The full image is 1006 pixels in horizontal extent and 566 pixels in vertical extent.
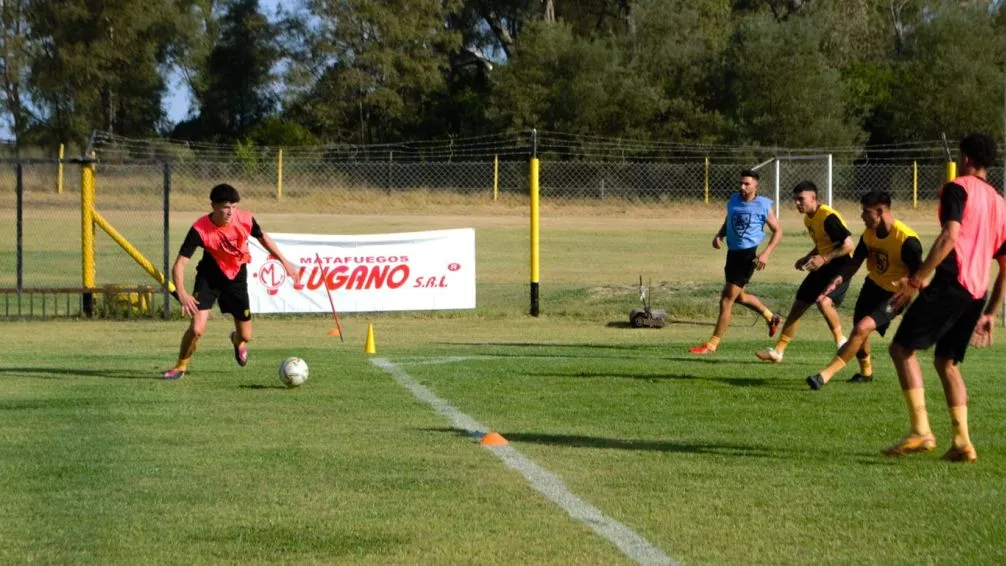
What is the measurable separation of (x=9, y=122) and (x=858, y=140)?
116ft

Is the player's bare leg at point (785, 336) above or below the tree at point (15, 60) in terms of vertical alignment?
below

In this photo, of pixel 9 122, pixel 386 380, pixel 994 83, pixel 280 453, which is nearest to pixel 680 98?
pixel 994 83

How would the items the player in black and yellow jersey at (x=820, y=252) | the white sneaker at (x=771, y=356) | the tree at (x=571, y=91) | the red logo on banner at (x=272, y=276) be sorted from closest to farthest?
the player in black and yellow jersey at (x=820, y=252) < the white sneaker at (x=771, y=356) < the red logo on banner at (x=272, y=276) < the tree at (x=571, y=91)

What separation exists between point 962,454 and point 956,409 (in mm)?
276

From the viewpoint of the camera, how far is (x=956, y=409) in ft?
26.9

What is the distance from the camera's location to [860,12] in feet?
215

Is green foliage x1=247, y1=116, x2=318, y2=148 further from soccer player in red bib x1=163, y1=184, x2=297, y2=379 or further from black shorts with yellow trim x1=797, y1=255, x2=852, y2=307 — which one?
black shorts with yellow trim x1=797, y1=255, x2=852, y2=307

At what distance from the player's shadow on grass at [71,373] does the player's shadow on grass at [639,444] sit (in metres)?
4.67

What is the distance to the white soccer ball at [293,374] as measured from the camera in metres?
11.8

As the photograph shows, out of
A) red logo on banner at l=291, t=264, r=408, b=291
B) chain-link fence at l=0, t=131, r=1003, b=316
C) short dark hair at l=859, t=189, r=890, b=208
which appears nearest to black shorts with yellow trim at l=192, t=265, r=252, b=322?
short dark hair at l=859, t=189, r=890, b=208

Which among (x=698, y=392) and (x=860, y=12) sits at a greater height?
(x=860, y=12)

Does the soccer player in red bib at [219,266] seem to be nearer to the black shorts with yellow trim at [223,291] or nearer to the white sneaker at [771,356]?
the black shorts with yellow trim at [223,291]

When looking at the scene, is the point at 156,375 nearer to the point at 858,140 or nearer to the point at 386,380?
the point at 386,380

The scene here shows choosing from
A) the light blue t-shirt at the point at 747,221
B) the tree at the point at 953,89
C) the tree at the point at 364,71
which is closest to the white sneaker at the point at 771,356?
the light blue t-shirt at the point at 747,221
